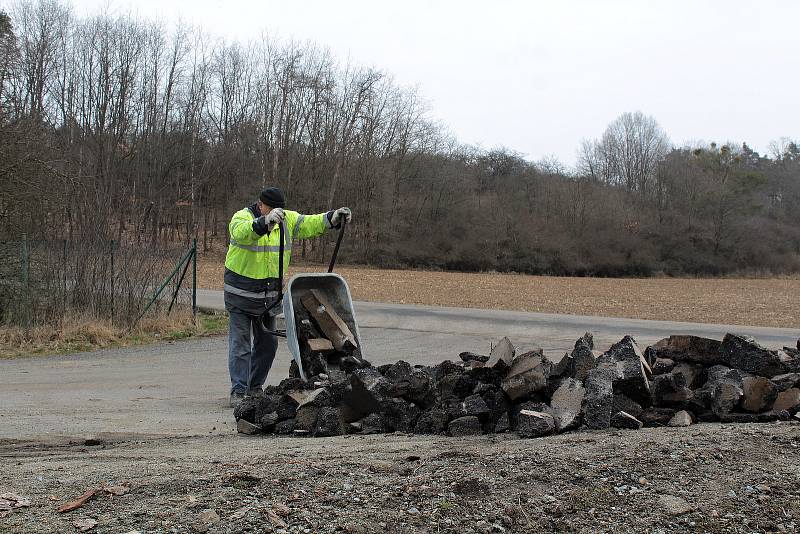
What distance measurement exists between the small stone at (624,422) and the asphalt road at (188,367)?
3.29 m

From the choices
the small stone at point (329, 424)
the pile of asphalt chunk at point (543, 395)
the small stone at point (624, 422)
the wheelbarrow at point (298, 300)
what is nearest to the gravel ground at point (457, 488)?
the small stone at point (624, 422)

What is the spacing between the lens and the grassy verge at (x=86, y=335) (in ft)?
43.7

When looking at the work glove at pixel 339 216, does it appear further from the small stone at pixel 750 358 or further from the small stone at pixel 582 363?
the small stone at pixel 750 358

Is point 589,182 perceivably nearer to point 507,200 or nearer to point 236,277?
point 507,200

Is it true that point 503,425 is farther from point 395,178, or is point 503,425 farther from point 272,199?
point 395,178

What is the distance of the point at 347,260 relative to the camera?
6756 cm

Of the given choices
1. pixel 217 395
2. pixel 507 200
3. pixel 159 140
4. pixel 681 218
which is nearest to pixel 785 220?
pixel 681 218

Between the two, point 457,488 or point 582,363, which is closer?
point 457,488

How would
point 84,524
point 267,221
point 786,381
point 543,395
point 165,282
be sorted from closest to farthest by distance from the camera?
1. point 84,524
2. point 543,395
3. point 786,381
4. point 267,221
5. point 165,282

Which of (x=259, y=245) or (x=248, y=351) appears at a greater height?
(x=259, y=245)

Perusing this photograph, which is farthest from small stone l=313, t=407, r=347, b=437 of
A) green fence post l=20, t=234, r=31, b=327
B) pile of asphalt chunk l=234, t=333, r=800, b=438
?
green fence post l=20, t=234, r=31, b=327

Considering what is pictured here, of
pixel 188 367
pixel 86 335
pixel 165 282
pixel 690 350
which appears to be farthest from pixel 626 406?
pixel 165 282

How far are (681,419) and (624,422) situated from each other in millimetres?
454

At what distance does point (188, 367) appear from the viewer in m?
11.6
